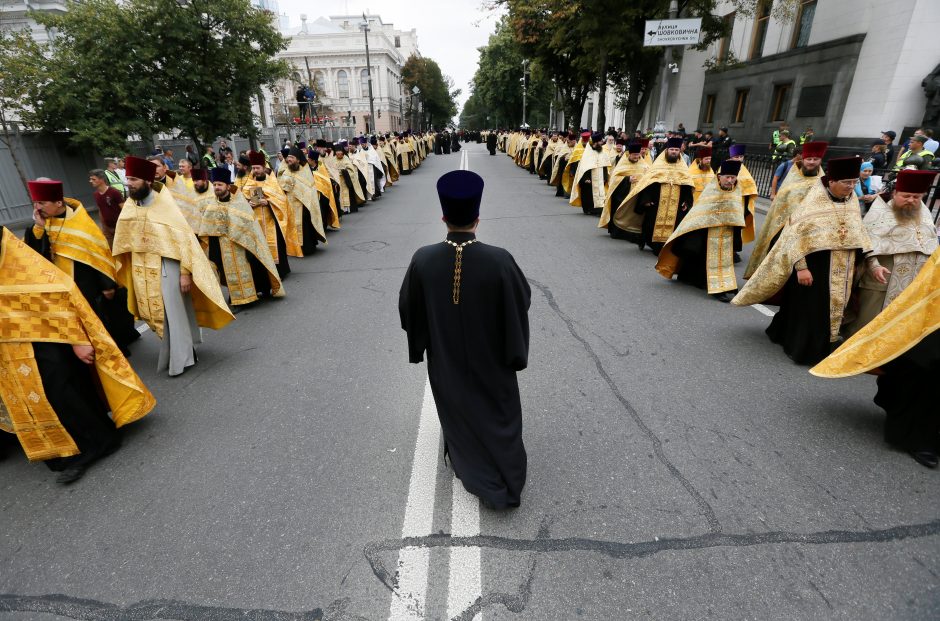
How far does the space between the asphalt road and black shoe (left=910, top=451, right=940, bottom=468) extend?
0.25 feet

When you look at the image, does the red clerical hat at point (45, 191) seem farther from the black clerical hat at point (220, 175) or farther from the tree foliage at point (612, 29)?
the tree foliage at point (612, 29)

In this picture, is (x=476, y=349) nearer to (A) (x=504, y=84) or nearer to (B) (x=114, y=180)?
(B) (x=114, y=180)

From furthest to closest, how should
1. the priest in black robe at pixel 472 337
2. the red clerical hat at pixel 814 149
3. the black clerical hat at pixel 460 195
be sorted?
the red clerical hat at pixel 814 149, the priest in black robe at pixel 472 337, the black clerical hat at pixel 460 195

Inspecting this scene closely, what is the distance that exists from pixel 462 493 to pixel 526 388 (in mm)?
1349

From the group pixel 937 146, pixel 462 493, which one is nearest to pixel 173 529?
pixel 462 493

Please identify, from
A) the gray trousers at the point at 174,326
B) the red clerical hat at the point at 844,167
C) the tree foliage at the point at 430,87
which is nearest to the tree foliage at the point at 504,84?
the tree foliage at the point at 430,87

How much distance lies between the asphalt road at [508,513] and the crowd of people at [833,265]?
0.33 metres

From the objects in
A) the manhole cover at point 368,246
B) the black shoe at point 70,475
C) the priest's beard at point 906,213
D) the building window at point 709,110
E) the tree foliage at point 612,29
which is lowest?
the manhole cover at point 368,246

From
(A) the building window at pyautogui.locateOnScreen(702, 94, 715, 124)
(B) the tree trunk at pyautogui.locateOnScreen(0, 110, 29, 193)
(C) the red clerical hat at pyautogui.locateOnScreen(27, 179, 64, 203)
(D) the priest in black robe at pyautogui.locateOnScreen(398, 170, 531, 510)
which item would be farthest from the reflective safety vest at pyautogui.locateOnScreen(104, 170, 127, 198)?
(A) the building window at pyautogui.locateOnScreen(702, 94, 715, 124)

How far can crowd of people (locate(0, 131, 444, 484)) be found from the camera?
3059 millimetres

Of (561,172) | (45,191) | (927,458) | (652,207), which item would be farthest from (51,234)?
(561,172)

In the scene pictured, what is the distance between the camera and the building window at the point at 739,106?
85.2 ft

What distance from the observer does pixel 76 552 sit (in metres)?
2.63

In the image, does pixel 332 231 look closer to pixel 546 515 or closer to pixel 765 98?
pixel 546 515
